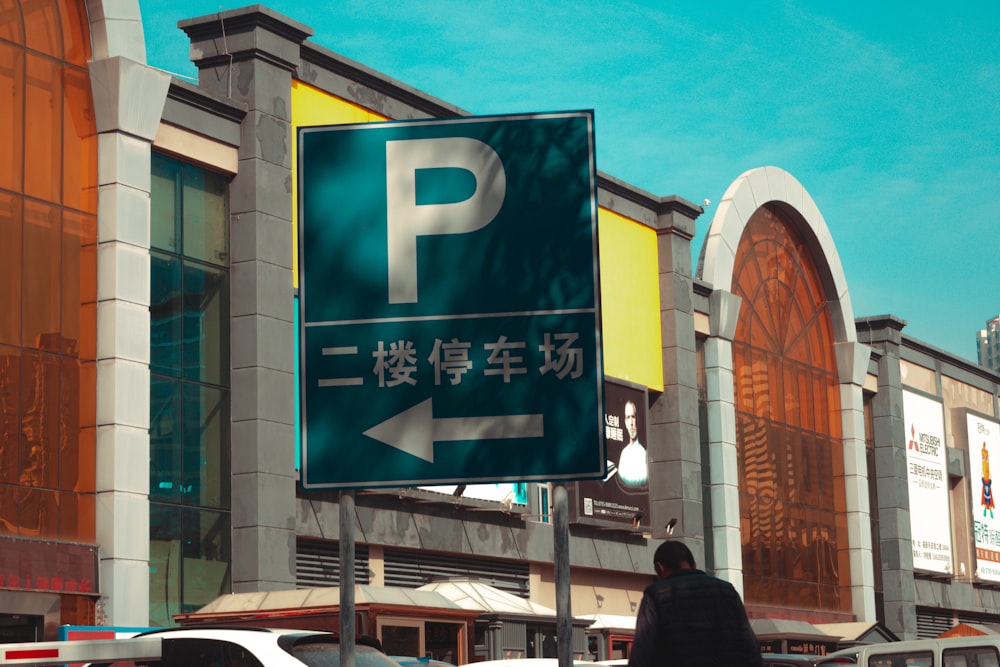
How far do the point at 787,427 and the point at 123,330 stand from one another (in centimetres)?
2641

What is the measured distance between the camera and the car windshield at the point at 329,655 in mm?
9430

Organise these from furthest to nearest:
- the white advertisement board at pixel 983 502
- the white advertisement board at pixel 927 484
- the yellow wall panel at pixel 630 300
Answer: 1. the white advertisement board at pixel 983 502
2. the white advertisement board at pixel 927 484
3. the yellow wall panel at pixel 630 300

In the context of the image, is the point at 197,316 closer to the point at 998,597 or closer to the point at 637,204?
the point at 637,204

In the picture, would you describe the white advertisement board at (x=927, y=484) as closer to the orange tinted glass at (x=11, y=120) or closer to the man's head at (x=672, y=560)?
the orange tinted glass at (x=11, y=120)

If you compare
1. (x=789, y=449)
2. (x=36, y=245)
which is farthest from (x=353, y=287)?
(x=789, y=449)

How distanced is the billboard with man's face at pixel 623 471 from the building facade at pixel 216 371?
6 cm

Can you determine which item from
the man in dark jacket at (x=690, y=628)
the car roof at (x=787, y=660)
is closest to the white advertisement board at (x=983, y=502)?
the car roof at (x=787, y=660)

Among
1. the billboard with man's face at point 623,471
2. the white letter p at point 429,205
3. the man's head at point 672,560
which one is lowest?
the man's head at point 672,560

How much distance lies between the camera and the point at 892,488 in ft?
168

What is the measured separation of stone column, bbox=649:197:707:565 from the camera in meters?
38.5

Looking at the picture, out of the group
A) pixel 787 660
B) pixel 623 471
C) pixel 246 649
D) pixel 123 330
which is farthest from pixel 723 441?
pixel 246 649

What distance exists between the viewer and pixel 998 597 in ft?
190

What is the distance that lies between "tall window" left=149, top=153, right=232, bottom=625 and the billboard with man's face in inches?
436

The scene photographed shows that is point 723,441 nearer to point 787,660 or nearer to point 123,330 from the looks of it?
point 123,330
